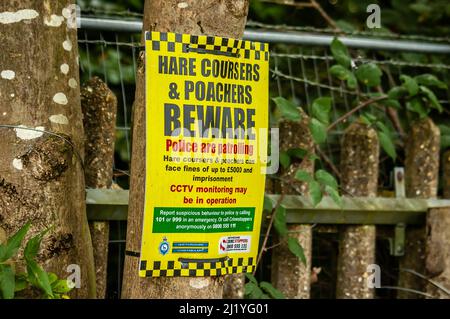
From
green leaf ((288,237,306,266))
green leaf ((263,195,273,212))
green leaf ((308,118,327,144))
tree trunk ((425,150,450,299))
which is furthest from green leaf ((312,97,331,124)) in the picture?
tree trunk ((425,150,450,299))

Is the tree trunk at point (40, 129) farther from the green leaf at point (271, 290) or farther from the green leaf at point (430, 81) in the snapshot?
the green leaf at point (430, 81)

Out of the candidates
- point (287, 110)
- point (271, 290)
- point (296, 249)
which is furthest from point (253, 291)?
point (287, 110)

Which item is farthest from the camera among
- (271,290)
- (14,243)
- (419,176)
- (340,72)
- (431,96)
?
(419,176)

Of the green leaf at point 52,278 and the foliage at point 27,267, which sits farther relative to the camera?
the green leaf at point 52,278

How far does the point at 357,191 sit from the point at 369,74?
1.60 feet

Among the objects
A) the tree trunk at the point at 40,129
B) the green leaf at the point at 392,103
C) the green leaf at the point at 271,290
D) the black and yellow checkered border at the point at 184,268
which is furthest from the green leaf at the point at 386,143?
the tree trunk at the point at 40,129

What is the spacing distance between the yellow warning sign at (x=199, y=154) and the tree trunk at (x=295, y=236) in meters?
0.86

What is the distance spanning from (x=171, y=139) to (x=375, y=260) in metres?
1.73

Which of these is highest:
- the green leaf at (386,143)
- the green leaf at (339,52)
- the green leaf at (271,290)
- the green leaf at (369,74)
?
the green leaf at (339,52)

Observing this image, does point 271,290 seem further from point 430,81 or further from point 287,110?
point 430,81

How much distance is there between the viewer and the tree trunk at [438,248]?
11.6 ft

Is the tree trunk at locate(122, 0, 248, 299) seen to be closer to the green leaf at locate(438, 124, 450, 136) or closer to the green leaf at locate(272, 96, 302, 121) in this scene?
the green leaf at locate(272, 96, 302, 121)

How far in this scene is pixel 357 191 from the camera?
3.55 metres
